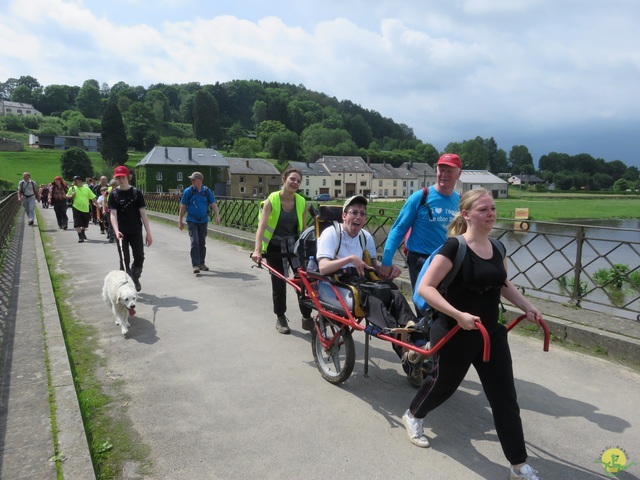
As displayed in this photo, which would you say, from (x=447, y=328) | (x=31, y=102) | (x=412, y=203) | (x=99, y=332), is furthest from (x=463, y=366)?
(x=31, y=102)

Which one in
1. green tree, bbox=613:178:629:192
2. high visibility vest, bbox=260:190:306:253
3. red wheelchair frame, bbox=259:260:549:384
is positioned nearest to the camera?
red wheelchair frame, bbox=259:260:549:384

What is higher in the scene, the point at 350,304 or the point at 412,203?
the point at 412,203

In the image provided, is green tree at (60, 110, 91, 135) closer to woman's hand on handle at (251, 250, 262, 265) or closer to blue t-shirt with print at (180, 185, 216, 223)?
blue t-shirt with print at (180, 185, 216, 223)

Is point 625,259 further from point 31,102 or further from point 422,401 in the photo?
point 31,102

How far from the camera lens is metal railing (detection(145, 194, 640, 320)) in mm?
6523

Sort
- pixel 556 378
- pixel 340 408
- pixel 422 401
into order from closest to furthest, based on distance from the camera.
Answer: pixel 422 401 → pixel 340 408 → pixel 556 378

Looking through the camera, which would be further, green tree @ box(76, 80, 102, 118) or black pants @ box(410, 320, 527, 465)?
green tree @ box(76, 80, 102, 118)

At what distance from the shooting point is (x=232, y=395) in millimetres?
4059

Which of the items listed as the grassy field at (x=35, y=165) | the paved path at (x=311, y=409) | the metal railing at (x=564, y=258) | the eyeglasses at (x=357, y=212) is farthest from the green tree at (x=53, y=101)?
the eyeglasses at (x=357, y=212)

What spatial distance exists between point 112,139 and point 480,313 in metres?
102

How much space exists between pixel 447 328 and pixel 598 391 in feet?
7.30

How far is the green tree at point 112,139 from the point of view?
93.7m

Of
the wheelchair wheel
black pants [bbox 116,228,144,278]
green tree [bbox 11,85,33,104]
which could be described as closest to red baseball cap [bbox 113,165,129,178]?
black pants [bbox 116,228,144,278]

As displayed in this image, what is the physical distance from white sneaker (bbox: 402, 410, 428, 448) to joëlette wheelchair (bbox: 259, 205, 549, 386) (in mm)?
478
